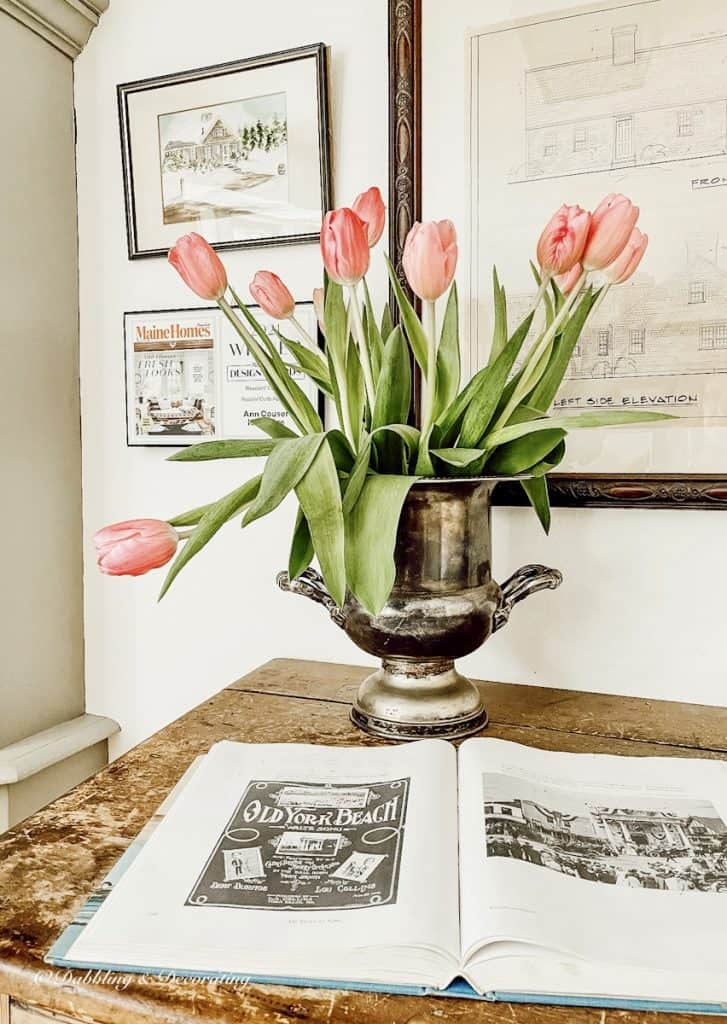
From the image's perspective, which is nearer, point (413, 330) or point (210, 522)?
point (210, 522)

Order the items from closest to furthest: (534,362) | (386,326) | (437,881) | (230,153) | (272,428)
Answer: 1. (437,881)
2. (534,362)
3. (272,428)
4. (386,326)
5. (230,153)

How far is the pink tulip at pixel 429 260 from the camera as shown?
2.48 ft

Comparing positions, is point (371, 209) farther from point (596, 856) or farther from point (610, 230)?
point (596, 856)

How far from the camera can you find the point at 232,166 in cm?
119

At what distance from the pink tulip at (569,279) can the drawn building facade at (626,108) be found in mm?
246

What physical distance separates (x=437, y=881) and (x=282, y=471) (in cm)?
36

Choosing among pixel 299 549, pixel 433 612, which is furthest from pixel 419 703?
pixel 299 549

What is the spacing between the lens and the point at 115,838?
2.16 feet

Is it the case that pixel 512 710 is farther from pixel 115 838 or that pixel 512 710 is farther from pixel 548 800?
pixel 115 838

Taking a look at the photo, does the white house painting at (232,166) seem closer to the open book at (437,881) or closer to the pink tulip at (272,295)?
the pink tulip at (272,295)

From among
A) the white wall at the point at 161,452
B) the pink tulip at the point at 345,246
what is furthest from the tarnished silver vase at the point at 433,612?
the white wall at the point at 161,452

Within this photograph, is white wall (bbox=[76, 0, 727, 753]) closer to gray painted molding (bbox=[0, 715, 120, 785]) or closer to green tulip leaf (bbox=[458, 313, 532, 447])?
gray painted molding (bbox=[0, 715, 120, 785])

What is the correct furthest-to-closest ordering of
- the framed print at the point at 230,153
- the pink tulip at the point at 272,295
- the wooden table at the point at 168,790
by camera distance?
the framed print at the point at 230,153
the pink tulip at the point at 272,295
the wooden table at the point at 168,790

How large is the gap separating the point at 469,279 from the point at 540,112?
0.73 feet
